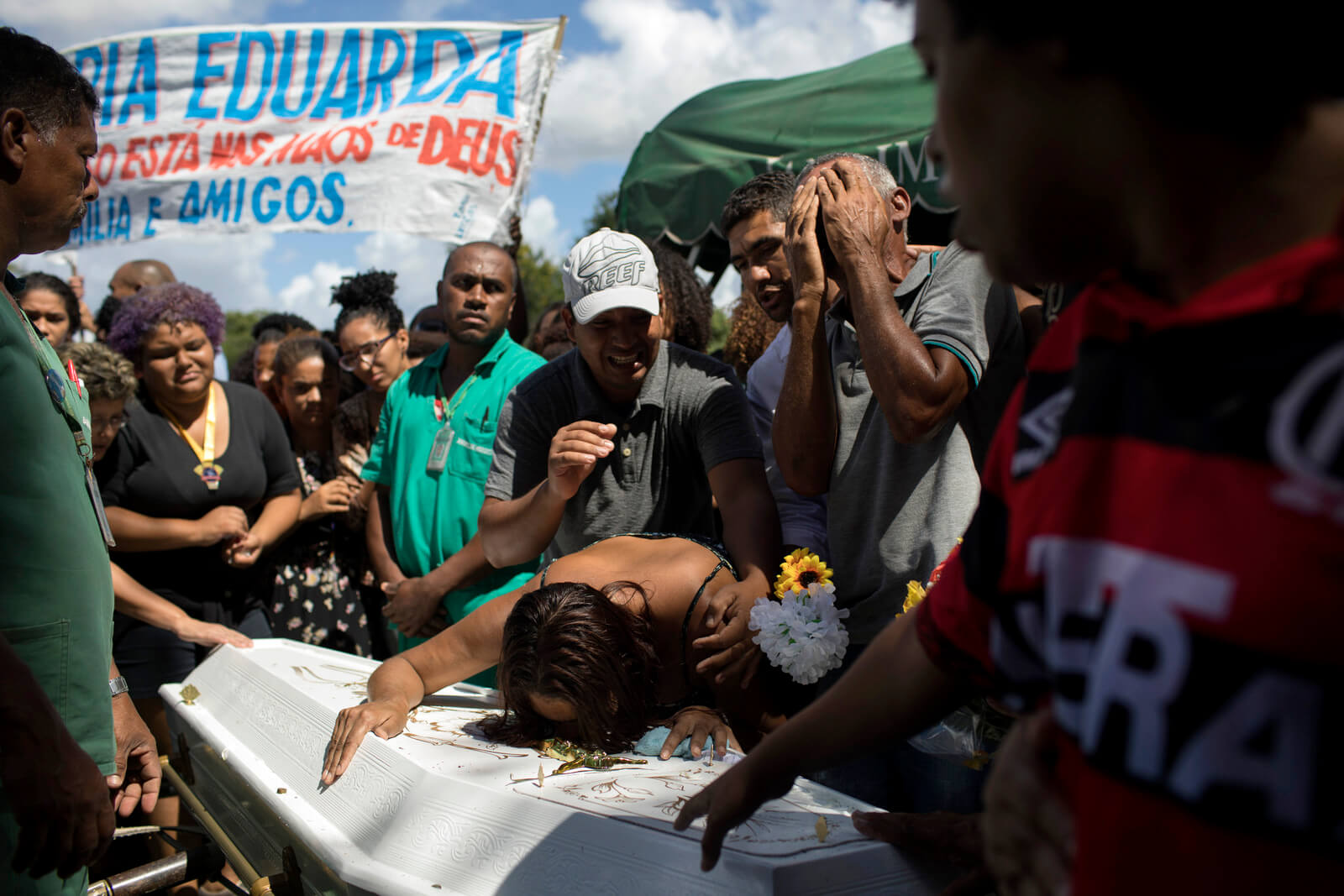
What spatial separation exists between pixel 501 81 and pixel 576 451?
335cm

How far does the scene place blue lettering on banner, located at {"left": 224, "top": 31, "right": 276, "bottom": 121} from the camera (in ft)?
17.9

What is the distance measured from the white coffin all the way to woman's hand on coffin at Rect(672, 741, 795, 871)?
1.28 feet

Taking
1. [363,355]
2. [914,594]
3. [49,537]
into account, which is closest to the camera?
[49,537]

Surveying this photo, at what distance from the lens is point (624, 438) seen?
9.31 ft

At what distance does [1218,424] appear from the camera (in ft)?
2.05

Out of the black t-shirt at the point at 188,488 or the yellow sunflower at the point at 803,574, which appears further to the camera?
the black t-shirt at the point at 188,488

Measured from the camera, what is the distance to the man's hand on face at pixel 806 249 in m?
2.36

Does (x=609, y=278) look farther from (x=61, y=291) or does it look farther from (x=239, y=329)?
(x=239, y=329)

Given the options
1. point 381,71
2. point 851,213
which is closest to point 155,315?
point 381,71

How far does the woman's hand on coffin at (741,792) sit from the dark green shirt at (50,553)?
109 cm

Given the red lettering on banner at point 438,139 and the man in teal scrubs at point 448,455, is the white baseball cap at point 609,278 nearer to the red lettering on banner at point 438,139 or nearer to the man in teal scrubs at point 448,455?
the man in teal scrubs at point 448,455

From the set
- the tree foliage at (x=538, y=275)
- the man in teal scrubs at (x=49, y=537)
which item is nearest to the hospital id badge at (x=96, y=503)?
the man in teal scrubs at (x=49, y=537)

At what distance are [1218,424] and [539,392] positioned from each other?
2.47 metres

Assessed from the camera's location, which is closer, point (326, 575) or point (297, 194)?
point (326, 575)
